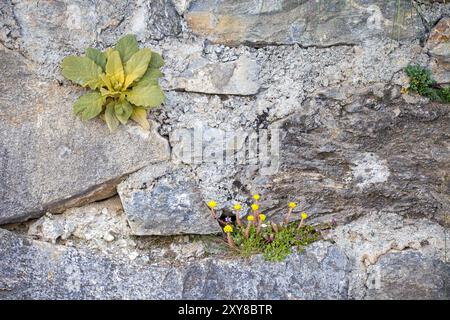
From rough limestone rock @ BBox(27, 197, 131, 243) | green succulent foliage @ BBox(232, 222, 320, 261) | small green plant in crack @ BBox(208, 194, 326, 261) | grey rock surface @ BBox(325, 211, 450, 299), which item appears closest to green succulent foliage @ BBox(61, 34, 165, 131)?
rough limestone rock @ BBox(27, 197, 131, 243)

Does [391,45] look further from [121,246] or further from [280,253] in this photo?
[121,246]

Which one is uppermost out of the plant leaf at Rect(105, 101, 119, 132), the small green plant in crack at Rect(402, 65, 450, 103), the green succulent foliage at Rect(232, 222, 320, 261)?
the small green plant in crack at Rect(402, 65, 450, 103)

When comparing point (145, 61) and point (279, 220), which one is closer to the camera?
point (145, 61)

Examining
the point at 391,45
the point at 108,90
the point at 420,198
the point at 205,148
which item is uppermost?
the point at 391,45

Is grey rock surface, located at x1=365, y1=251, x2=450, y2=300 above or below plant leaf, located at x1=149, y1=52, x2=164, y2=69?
below

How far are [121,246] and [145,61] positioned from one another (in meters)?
1.09

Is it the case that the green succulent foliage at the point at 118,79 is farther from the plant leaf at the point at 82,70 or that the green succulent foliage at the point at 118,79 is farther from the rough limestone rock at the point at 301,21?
the rough limestone rock at the point at 301,21

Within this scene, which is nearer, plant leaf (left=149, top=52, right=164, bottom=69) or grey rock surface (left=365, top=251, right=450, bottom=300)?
grey rock surface (left=365, top=251, right=450, bottom=300)

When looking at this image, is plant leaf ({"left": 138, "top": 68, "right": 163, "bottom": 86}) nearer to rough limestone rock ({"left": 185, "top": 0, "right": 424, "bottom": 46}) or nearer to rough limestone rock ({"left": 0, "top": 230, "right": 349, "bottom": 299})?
rough limestone rock ({"left": 185, "top": 0, "right": 424, "bottom": 46})

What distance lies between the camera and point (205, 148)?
404 centimetres

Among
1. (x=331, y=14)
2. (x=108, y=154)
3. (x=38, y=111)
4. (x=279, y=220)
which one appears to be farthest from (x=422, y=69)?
(x=38, y=111)

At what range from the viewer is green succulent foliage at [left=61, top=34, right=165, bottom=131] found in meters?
3.88

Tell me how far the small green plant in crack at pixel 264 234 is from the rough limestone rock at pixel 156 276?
0.07 meters

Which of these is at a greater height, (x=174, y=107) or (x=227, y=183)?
(x=174, y=107)
